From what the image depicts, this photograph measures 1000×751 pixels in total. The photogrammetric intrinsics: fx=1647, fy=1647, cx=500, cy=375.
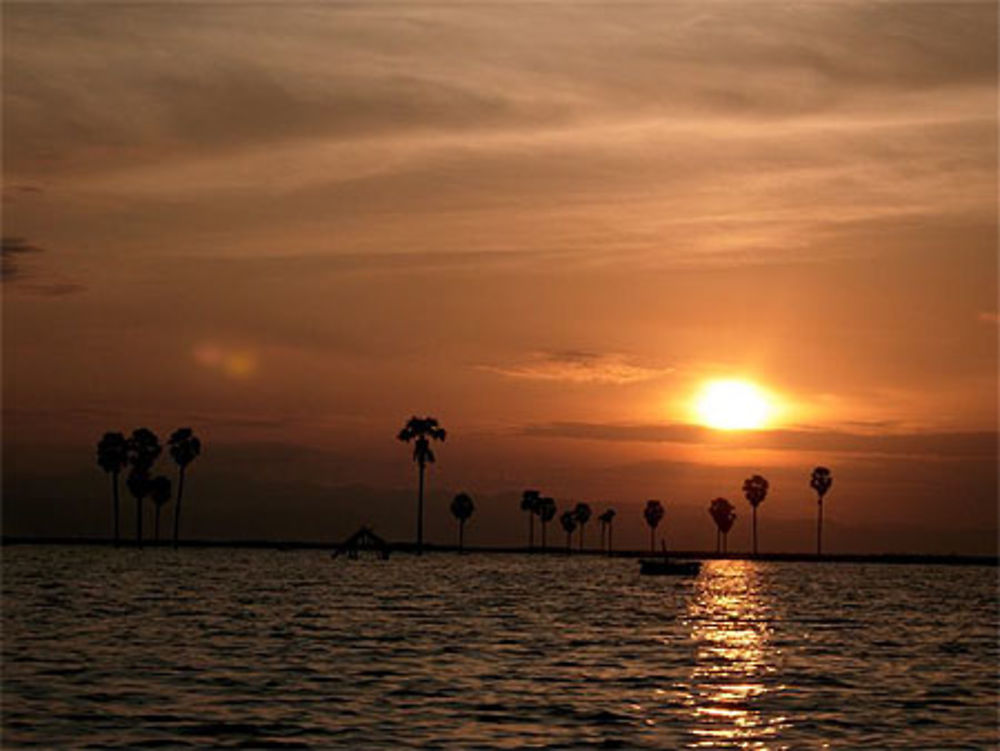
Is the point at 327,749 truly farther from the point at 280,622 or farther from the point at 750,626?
the point at 750,626

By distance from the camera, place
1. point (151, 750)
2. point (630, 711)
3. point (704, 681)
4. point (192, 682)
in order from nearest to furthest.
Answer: point (151, 750) < point (630, 711) < point (192, 682) < point (704, 681)

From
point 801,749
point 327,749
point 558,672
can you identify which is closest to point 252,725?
point 327,749

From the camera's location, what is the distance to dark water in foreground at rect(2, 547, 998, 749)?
141 feet

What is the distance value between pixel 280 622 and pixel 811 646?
2750cm

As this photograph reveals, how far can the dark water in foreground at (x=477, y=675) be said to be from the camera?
4312 cm

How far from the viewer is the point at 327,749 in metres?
39.6

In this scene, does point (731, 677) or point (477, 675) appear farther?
point (731, 677)

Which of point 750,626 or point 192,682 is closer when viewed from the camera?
point 192,682

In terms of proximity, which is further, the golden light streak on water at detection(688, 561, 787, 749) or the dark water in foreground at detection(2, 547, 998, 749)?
the golden light streak on water at detection(688, 561, 787, 749)

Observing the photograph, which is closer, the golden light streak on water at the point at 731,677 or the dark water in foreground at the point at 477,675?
the dark water in foreground at the point at 477,675

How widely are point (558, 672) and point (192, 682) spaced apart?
13.4 metres

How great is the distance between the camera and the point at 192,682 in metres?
53.5

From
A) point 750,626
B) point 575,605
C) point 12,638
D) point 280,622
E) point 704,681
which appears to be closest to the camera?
point 704,681

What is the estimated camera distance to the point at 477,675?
187ft
